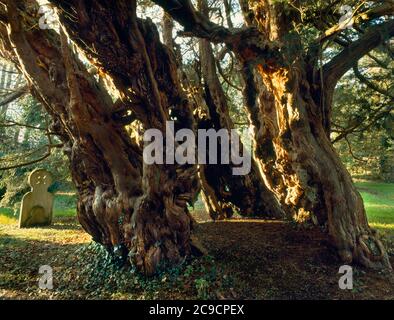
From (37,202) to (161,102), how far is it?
7.18 metres

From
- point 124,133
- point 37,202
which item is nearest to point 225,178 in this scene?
point 124,133

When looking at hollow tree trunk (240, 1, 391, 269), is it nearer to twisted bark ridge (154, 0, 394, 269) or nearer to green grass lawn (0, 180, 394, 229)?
twisted bark ridge (154, 0, 394, 269)

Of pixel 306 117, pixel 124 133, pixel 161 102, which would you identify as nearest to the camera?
pixel 161 102

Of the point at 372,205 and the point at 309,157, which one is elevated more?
the point at 309,157

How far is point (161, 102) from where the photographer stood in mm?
5672

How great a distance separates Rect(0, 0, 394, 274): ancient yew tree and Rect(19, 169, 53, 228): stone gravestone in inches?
189

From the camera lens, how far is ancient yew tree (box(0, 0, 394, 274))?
5.19 m

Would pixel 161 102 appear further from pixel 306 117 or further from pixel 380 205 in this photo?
pixel 380 205

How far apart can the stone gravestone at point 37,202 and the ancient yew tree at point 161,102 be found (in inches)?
189

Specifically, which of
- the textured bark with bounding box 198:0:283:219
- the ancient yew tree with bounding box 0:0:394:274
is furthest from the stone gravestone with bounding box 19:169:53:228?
the textured bark with bounding box 198:0:283:219

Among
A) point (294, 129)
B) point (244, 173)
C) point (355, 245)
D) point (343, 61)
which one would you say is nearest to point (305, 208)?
point (355, 245)

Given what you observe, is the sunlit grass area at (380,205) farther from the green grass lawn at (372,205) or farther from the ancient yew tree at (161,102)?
the ancient yew tree at (161,102)

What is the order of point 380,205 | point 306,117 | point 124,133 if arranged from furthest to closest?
point 380,205, point 306,117, point 124,133

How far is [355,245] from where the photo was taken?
6043 mm
